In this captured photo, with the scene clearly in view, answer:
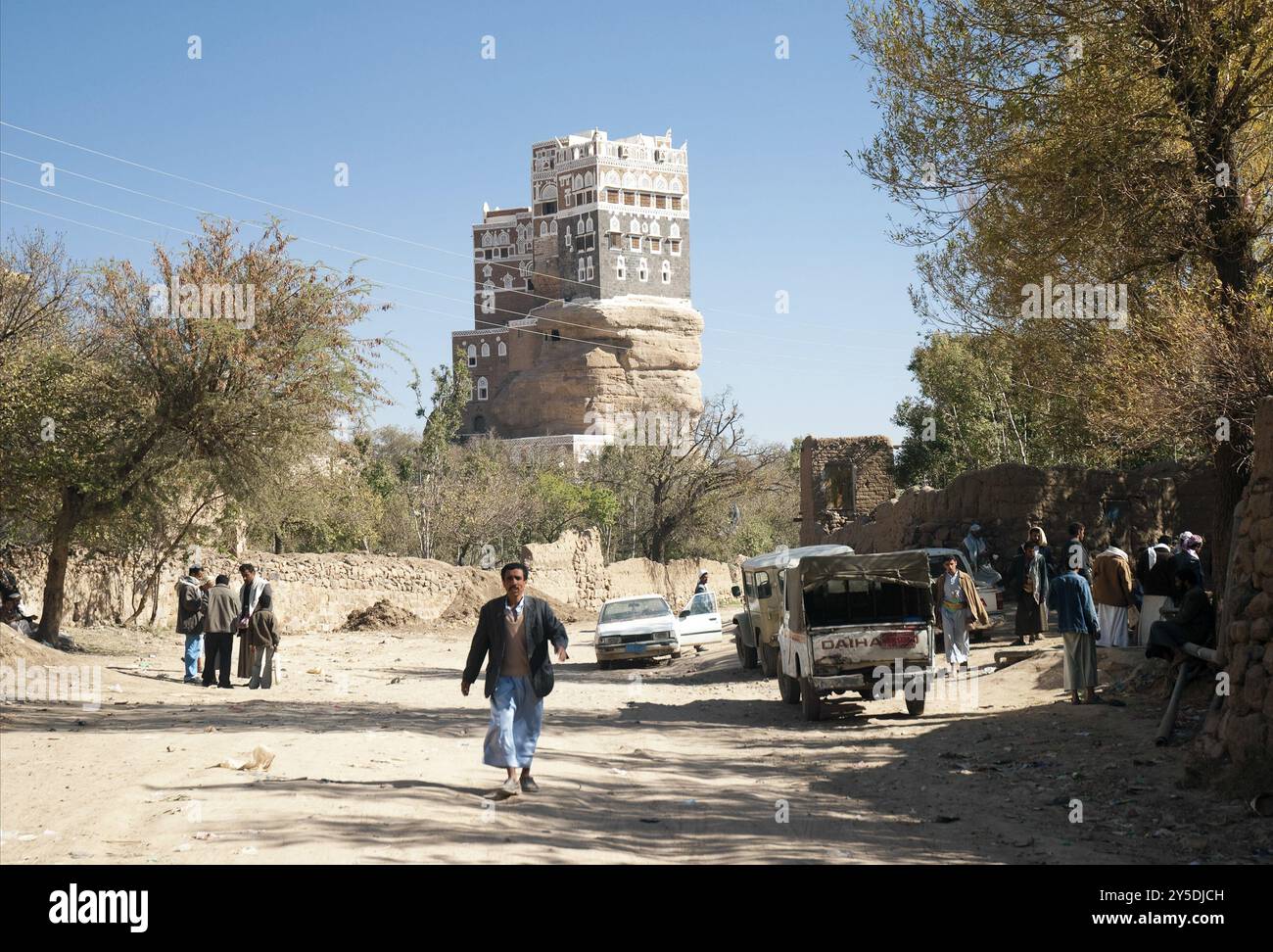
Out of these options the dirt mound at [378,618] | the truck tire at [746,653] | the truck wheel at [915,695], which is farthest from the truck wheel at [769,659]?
the dirt mound at [378,618]

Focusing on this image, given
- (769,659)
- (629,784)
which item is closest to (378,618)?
(769,659)

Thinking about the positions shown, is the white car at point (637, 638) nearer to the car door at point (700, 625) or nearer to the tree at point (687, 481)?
the car door at point (700, 625)

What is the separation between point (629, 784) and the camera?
11.1 metres

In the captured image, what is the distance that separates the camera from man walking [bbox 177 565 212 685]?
63.9ft

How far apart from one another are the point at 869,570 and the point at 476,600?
26.7 metres

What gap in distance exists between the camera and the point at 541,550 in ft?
145

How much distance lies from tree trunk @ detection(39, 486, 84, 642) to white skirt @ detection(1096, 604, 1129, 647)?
1795 centimetres

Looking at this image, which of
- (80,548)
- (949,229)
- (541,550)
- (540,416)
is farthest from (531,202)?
(949,229)

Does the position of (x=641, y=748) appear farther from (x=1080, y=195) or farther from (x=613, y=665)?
(x=613, y=665)

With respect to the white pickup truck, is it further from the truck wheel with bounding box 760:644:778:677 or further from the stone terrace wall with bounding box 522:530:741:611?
the stone terrace wall with bounding box 522:530:741:611

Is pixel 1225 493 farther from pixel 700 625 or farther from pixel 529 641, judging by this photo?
pixel 700 625

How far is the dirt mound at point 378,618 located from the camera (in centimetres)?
3728

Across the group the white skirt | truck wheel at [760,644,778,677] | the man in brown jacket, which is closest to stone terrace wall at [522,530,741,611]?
truck wheel at [760,644,778,677]

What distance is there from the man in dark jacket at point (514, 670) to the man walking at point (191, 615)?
10.8m
